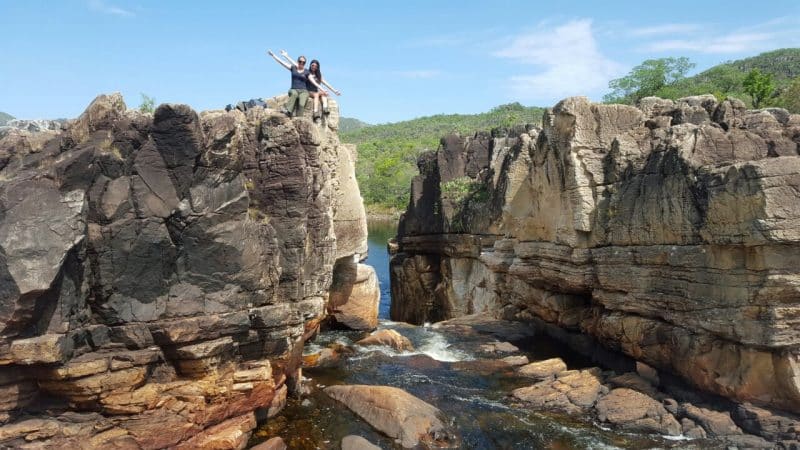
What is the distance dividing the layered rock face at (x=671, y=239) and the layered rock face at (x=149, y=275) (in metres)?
8.91

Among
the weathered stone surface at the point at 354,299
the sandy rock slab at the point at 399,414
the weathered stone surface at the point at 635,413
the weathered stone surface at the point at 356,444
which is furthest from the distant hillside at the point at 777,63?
the weathered stone surface at the point at 356,444

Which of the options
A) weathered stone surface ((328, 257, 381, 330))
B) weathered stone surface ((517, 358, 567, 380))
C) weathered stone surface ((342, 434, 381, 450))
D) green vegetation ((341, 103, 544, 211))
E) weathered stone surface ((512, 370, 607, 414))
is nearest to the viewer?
weathered stone surface ((342, 434, 381, 450))

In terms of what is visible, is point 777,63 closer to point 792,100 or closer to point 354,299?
point 792,100

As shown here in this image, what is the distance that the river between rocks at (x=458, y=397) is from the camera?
1275cm

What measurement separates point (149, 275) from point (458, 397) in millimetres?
8495

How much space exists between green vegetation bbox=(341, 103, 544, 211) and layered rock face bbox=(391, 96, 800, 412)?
38.6m

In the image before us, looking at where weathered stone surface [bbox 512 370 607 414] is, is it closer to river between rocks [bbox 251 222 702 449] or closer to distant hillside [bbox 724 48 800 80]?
river between rocks [bbox 251 222 702 449]

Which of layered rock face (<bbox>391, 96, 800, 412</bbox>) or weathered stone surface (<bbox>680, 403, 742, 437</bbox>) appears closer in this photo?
layered rock face (<bbox>391, 96, 800, 412</bbox>)

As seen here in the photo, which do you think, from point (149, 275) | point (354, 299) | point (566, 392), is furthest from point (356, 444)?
point (354, 299)

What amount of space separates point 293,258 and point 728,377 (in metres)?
10.4

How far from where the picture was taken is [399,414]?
13.1 metres

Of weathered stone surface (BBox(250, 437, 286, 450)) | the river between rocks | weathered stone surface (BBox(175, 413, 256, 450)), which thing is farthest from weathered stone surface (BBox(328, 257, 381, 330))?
weathered stone surface (BBox(250, 437, 286, 450))

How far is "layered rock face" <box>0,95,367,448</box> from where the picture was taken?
405 inches

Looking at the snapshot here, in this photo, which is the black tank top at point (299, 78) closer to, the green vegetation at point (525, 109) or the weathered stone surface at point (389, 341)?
the weathered stone surface at point (389, 341)
